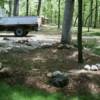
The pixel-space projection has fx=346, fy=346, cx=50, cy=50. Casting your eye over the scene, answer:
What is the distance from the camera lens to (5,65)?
12531 millimetres

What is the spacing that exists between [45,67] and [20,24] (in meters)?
14.5

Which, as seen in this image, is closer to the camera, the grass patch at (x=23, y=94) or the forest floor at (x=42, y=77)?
the grass patch at (x=23, y=94)

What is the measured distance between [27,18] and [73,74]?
15980 mm

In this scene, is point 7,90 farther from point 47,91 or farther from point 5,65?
point 5,65

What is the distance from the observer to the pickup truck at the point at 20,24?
87.9 feet

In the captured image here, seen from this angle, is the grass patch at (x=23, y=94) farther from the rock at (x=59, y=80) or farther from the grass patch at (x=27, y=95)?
the rock at (x=59, y=80)

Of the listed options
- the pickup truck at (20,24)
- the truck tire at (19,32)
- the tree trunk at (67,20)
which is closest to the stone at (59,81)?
the tree trunk at (67,20)

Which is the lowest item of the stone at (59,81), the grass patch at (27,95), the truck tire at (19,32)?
the grass patch at (27,95)

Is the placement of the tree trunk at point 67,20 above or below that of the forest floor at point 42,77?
above

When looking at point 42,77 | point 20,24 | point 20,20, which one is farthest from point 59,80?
point 20,20

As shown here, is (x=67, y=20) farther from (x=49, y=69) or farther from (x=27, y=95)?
(x=27, y=95)

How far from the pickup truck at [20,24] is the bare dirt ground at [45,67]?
362 inches

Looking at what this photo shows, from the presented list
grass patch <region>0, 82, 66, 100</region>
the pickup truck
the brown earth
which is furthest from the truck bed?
grass patch <region>0, 82, 66, 100</region>

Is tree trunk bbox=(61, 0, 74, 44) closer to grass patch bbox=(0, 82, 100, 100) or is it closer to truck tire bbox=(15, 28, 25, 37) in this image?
grass patch bbox=(0, 82, 100, 100)
